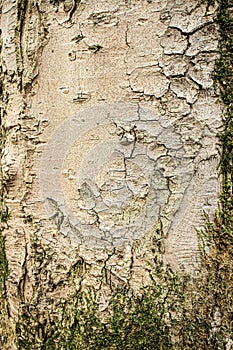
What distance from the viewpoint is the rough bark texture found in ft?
4.50

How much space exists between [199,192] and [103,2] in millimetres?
558

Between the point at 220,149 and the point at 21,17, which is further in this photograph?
the point at 21,17

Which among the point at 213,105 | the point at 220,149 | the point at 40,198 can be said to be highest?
the point at 213,105

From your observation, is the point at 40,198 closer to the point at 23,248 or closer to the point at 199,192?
the point at 23,248

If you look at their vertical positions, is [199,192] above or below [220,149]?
below

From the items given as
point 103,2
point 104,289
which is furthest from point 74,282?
point 103,2

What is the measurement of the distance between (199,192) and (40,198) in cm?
44

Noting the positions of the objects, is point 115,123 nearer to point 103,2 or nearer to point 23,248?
point 103,2

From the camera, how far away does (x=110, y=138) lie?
1410mm

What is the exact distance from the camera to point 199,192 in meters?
1.38

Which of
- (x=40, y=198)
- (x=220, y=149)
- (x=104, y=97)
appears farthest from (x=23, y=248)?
(x=220, y=149)

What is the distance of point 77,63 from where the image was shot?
1.43 meters

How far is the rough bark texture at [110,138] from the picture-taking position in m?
1.37

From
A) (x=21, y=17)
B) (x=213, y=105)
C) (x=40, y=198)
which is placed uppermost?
(x=21, y=17)
